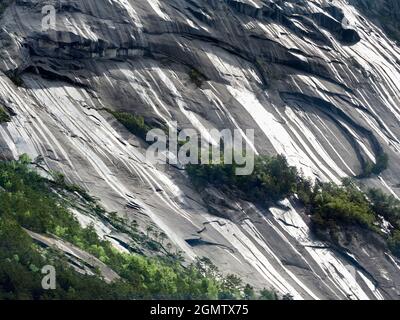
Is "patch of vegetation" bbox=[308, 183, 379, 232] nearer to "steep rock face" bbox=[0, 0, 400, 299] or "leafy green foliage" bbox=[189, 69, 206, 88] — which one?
"steep rock face" bbox=[0, 0, 400, 299]

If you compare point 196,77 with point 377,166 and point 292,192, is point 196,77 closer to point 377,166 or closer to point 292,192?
point 292,192

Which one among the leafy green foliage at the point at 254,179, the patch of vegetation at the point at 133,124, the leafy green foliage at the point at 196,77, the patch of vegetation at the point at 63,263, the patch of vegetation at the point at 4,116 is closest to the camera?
the patch of vegetation at the point at 63,263

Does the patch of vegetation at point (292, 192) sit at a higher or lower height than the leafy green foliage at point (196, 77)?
higher

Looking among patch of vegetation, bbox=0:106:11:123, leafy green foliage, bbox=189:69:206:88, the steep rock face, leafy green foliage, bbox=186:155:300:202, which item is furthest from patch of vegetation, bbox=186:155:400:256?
patch of vegetation, bbox=0:106:11:123

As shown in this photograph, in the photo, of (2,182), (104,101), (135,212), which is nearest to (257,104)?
(104,101)

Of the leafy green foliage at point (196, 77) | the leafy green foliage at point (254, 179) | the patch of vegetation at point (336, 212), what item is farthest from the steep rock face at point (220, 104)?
the patch of vegetation at point (336, 212)

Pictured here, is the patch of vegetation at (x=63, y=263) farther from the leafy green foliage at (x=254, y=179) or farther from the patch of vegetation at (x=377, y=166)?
the patch of vegetation at (x=377, y=166)

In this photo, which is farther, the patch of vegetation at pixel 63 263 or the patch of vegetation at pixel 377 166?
the patch of vegetation at pixel 377 166

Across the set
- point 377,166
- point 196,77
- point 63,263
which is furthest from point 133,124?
point 63,263
